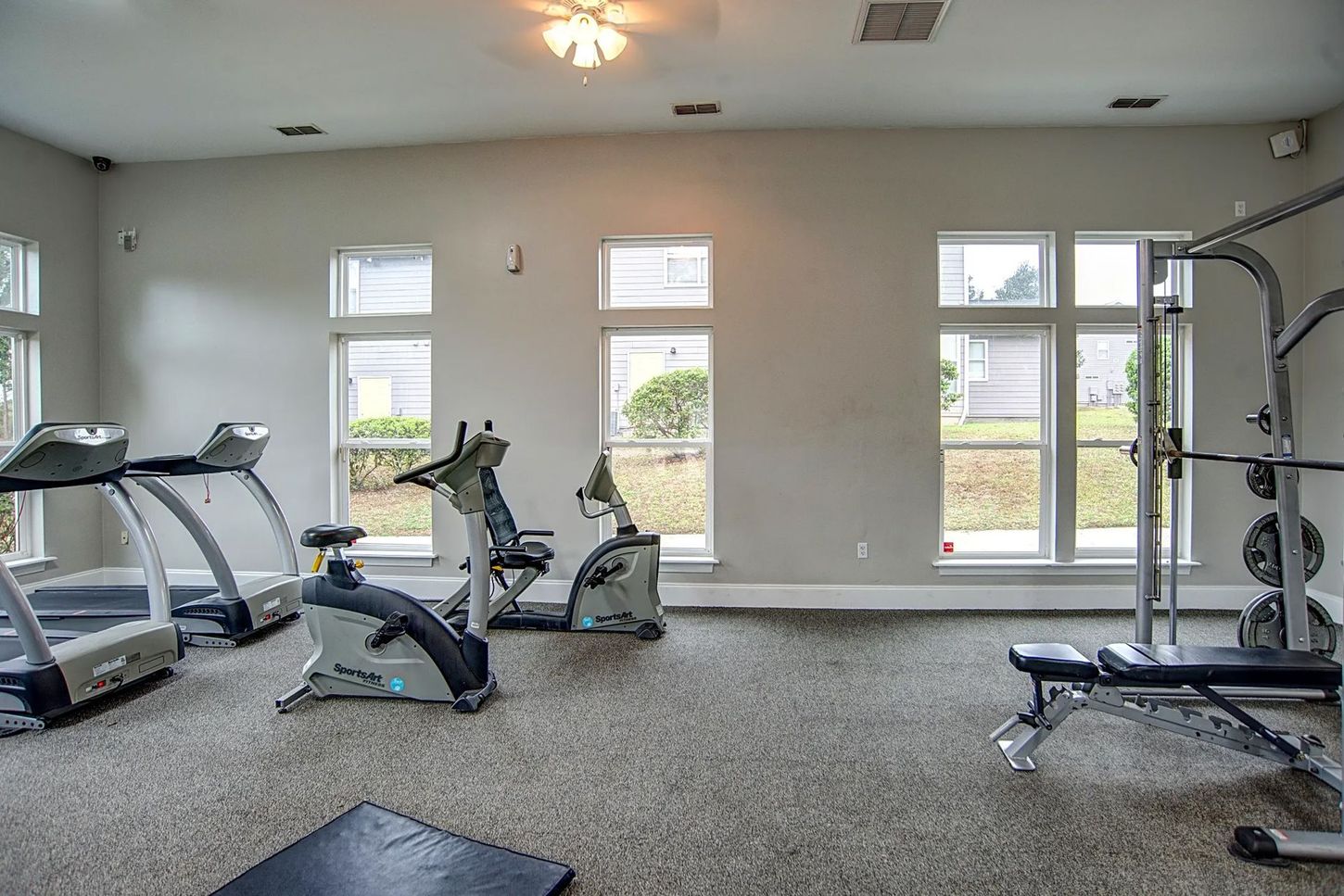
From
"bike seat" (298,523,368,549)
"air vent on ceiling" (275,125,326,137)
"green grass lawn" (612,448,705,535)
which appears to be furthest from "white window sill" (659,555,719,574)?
"air vent on ceiling" (275,125,326,137)

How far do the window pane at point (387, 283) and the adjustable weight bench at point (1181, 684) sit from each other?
4.39 metres

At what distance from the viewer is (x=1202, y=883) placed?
1716 millimetres

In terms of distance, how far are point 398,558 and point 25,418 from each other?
2.83 metres

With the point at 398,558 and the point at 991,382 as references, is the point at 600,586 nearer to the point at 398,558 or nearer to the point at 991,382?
the point at 398,558

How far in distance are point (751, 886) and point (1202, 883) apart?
1.27 metres

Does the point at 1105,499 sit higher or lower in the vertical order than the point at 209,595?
higher

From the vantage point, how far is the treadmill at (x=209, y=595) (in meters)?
3.49

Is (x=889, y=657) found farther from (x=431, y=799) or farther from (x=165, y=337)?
(x=165, y=337)

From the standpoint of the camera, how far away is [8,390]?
14.3 feet

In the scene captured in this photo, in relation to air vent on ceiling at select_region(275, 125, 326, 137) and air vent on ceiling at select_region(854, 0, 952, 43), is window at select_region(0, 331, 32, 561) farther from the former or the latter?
air vent on ceiling at select_region(854, 0, 952, 43)

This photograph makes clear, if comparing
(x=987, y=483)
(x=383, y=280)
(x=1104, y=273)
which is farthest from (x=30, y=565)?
(x=1104, y=273)

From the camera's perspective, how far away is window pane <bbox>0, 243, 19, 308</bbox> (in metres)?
4.33

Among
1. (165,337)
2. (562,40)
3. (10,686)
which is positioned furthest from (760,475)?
(165,337)

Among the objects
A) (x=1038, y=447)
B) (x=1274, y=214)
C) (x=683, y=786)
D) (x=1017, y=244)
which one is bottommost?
(x=683, y=786)
